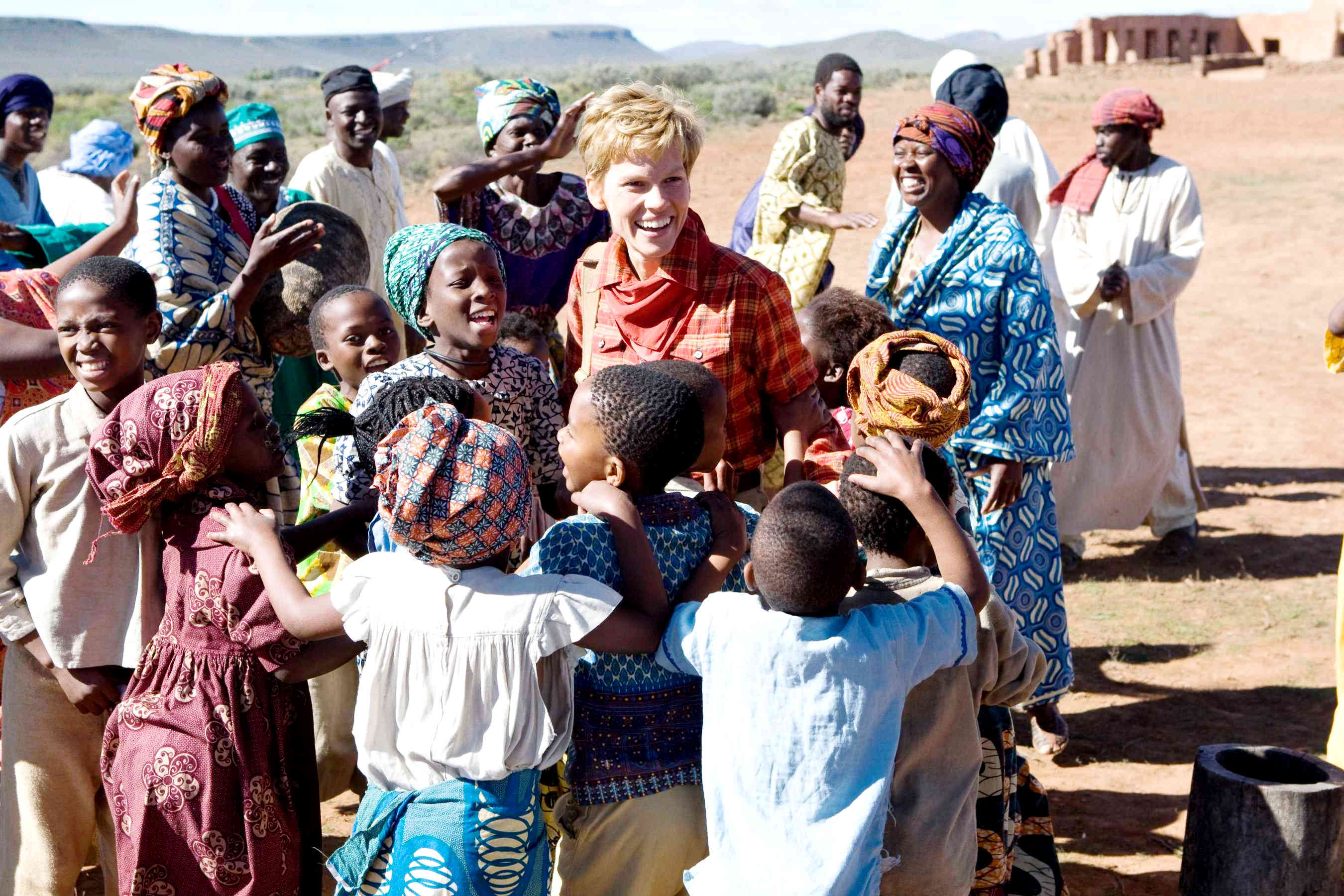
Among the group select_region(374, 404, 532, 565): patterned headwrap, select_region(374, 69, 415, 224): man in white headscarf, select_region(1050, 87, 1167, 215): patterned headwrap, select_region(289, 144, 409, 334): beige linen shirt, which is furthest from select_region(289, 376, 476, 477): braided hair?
select_region(374, 69, 415, 224): man in white headscarf

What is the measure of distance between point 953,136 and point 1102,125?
3.01 meters

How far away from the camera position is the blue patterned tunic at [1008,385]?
4.44 m

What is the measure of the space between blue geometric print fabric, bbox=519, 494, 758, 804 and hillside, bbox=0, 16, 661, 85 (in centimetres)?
9104

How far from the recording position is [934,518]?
2.86 meters

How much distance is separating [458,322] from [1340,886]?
2.96m

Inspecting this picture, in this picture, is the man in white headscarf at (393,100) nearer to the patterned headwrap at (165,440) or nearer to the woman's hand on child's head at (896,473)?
the patterned headwrap at (165,440)

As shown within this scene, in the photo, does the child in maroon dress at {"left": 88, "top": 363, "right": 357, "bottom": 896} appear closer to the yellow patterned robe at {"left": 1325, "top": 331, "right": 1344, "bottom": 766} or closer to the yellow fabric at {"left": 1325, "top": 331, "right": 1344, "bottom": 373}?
the yellow patterned robe at {"left": 1325, "top": 331, "right": 1344, "bottom": 766}

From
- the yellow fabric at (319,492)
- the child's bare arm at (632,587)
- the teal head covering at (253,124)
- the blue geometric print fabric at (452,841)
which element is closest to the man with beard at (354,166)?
the teal head covering at (253,124)

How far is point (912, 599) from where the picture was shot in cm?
278

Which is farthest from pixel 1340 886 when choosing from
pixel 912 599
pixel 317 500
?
pixel 317 500

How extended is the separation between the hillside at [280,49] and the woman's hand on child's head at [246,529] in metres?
90.8

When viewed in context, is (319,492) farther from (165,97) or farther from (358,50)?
(358,50)

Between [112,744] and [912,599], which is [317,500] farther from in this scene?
[912,599]

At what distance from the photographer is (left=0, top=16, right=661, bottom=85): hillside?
114 metres
